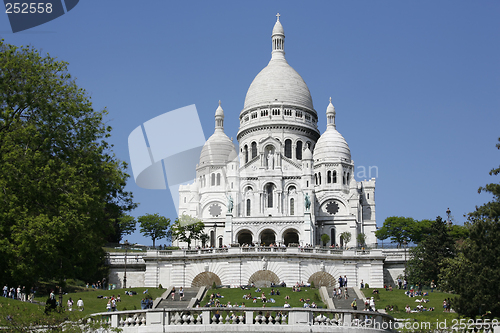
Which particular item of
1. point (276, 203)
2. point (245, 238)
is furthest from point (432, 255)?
point (276, 203)

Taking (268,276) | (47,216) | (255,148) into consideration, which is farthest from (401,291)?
(255,148)

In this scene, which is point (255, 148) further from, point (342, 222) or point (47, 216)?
point (47, 216)

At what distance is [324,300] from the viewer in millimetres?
53719

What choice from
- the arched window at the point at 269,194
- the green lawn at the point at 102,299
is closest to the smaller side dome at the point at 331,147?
the arched window at the point at 269,194

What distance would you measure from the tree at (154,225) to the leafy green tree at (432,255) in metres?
32.6

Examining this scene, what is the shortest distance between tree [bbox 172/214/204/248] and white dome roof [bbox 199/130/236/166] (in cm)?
1871

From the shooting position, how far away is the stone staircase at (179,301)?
50312mm

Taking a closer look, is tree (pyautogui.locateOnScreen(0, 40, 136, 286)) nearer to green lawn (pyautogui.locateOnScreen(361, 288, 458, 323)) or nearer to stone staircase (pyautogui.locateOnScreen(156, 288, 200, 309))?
stone staircase (pyautogui.locateOnScreen(156, 288, 200, 309))

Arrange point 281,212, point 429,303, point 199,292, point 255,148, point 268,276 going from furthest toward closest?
point 255,148 → point 281,212 → point 268,276 → point 199,292 → point 429,303

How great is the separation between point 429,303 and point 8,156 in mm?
31766

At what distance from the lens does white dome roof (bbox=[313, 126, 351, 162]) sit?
4031 inches

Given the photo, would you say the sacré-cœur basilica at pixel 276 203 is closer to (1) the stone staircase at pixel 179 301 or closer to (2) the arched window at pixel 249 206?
(2) the arched window at pixel 249 206

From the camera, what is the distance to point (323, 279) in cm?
6550

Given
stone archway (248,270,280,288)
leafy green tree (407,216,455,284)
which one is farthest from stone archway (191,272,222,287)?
leafy green tree (407,216,455,284)
